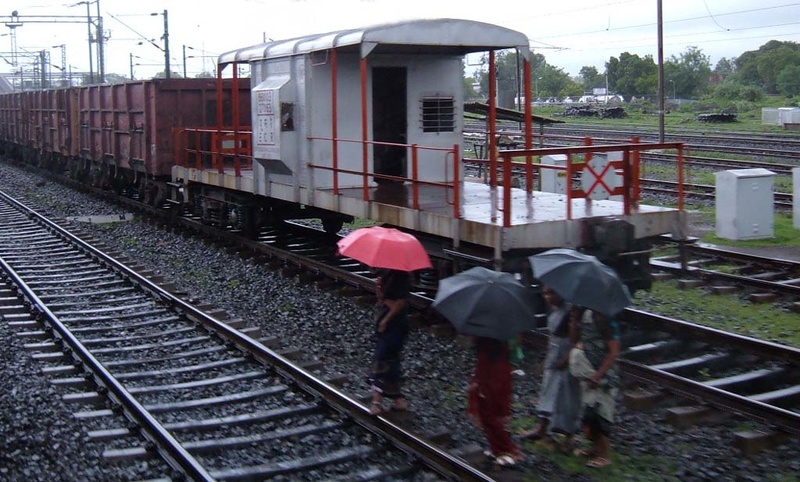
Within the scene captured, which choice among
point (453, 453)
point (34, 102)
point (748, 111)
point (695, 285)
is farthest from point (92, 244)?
point (748, 111)

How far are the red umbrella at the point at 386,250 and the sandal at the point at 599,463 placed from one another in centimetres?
187

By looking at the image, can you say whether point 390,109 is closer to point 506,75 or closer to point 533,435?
point 533,435

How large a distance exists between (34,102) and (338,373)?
88.0 feet

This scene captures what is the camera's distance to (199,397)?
7.83 m

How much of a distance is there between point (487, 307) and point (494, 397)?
671 mm

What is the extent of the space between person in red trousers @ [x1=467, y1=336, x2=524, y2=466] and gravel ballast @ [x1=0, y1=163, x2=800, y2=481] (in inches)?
8.4

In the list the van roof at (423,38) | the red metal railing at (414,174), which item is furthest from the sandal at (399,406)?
the van roof at (423,38)

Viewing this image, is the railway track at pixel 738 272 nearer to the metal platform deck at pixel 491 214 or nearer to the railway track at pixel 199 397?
the metal platform deck at pixel 491 214

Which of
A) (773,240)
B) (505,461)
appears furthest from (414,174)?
(773,240)

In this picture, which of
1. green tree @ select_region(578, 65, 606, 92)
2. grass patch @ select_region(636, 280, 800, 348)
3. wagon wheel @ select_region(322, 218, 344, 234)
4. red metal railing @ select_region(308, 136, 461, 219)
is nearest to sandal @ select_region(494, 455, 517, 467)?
red metal railing @ select_region(308, 136, 461, 219)

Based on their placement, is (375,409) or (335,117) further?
(335,117)

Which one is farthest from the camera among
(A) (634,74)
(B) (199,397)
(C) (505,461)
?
(A) (634,74)

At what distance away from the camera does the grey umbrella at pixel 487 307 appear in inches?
235

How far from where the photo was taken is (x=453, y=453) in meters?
6.29
